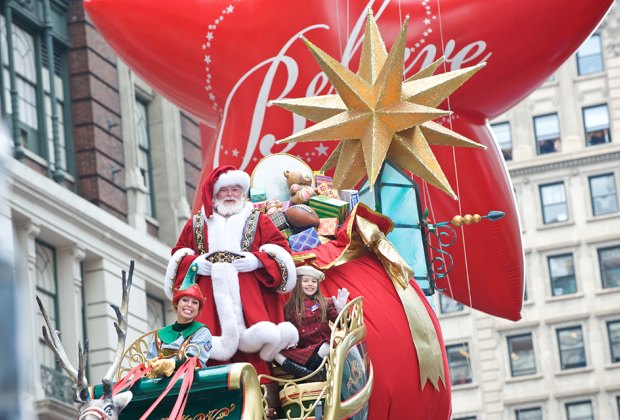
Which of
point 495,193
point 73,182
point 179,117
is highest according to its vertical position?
point 179,117

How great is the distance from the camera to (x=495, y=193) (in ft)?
36.4

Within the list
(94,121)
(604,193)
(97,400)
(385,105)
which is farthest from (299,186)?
(604,193)

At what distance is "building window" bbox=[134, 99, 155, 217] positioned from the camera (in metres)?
28.3

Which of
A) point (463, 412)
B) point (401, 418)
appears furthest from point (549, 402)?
point (401, 418)

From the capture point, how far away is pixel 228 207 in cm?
771

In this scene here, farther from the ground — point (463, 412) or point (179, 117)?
point (179, 117)

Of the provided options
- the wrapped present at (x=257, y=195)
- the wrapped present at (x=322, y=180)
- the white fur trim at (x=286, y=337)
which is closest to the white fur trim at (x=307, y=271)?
the white fur trim at (x=286, y=337)

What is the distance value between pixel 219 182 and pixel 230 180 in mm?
75

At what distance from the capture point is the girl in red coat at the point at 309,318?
7.33 meters

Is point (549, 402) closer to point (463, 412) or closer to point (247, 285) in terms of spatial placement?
point (463, 412)

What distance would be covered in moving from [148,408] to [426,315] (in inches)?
93.0

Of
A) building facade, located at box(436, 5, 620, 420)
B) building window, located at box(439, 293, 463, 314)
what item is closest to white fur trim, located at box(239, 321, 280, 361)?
building facade, located at box(436, 5, 620, 420)

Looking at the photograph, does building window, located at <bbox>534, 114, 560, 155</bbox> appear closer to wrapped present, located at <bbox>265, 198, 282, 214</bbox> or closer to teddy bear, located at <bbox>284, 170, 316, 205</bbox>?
teddy bear, located at <bbox>284, 170, 316, 205</bbox>

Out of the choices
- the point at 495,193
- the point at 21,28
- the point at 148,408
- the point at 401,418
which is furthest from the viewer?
the point at 21,28
